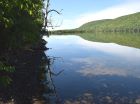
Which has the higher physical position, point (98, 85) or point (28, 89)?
point (28, 89)

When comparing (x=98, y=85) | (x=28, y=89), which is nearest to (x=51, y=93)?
(x=28, y=89)

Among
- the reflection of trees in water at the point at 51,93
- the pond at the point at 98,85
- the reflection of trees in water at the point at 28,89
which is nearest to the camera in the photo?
the reflection of trees in water at the point at 28,89

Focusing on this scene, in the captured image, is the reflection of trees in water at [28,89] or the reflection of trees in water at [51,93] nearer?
the reflection of trees in water at [28,89]

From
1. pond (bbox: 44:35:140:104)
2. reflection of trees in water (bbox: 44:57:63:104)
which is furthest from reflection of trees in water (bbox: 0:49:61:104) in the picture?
pond (bbox: 44:35:140:104)

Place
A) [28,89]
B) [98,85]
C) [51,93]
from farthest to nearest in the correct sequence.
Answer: [98,85]
[28,89]
[51,93]

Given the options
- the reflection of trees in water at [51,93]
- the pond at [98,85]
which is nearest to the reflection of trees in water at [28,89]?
the reflection of trees in water at [51,93]

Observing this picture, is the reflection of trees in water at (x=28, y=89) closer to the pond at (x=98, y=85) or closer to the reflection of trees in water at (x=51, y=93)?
the reflection of trees in water at (x=51, y=93)

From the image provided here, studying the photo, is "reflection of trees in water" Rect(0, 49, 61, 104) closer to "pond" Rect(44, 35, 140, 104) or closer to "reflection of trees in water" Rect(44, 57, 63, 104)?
"reflection of trees in water" Rect(44, 57, 63, 104)

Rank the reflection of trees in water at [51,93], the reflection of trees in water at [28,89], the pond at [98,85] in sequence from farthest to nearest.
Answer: the pond at [98,85]
the reflection of trees in water at [51,93]
the reflection of trees in water at [28,89]

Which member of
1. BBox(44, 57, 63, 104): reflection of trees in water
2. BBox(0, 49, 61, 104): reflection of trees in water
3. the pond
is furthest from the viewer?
the pond

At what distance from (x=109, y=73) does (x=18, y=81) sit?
1091 cm

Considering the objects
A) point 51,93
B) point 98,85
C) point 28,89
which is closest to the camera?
point 51,93

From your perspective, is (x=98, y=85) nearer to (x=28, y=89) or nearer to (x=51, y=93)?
(x=51, y=93)

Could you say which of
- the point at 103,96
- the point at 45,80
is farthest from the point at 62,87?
the point at 103,96
